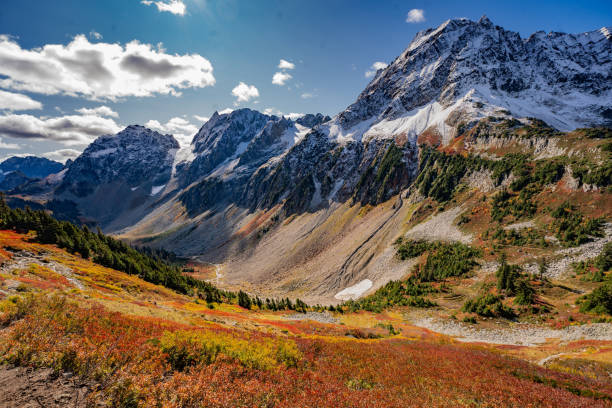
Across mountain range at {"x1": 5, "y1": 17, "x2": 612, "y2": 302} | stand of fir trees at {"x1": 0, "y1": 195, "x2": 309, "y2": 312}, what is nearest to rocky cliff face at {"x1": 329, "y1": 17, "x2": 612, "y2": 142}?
mountain range at {"x1": 5, "y1": 17, "x2": 612, "y2": 302}

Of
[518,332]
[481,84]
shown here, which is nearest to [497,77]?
[481,84]

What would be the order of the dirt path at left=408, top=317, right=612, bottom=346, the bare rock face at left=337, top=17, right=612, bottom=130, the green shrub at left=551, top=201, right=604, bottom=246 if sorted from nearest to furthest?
the dirt path at left=408, top=317, right=612, bottom=346 → the green shrub at left=551, top=201, right=604, bottom=246 → the bare rock face at left=337, top=17, right=612, bottom=130

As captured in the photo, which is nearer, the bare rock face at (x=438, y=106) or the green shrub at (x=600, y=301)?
the green shrub at (x=600, y=301)

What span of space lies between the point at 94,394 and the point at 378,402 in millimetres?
7742

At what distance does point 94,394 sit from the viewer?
608 centimetres

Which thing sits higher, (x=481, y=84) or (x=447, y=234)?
(x=481, y=84)

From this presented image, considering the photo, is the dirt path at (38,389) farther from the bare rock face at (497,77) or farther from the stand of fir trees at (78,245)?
the bare rock face at (497,77)

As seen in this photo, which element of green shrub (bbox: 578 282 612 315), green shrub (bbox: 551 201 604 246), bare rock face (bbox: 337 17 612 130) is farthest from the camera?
bare rock face (bbox: 337 17 612 130)

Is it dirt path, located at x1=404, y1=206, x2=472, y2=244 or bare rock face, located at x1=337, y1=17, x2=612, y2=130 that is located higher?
bare rock face, located at x1=337, y1=17, x2=612, y2=130

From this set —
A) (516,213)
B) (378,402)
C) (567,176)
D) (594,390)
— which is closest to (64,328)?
(378,402)

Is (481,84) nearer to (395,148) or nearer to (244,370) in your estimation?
(395,148)

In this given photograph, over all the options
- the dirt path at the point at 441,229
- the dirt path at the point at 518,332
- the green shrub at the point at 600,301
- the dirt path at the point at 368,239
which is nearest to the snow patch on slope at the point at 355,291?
the dirt path at the point at 368,239

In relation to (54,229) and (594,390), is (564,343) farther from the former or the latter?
(54,229)

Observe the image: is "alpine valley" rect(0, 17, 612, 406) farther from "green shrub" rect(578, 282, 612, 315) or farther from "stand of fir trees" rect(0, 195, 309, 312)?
"stand of fir trees" rect(0, 195, 309, 312)
